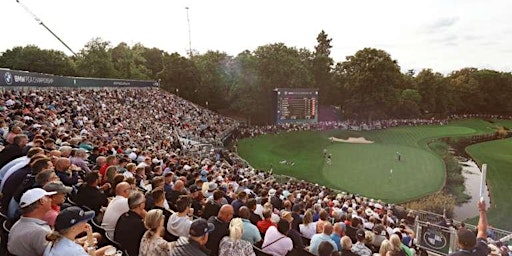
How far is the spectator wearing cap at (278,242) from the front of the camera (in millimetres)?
5844

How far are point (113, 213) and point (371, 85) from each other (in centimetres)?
6188

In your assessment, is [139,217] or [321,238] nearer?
[139,217]

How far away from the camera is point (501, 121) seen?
80.6m

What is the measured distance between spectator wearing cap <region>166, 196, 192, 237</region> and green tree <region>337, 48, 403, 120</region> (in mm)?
59703

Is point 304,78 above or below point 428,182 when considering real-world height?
above

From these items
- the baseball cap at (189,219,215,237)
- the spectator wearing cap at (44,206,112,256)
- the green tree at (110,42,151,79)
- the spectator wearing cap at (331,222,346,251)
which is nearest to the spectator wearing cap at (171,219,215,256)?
the baseball cap at (189,219,215,237)

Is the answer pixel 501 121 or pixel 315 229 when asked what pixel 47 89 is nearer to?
pixel 315 229

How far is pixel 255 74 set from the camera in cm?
5494

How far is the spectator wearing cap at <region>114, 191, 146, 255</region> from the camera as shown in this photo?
5102 mm

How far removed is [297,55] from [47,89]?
43.6 metres

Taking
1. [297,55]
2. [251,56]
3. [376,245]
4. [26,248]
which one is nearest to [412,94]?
[297,55]

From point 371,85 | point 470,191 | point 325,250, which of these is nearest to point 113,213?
point 325,250

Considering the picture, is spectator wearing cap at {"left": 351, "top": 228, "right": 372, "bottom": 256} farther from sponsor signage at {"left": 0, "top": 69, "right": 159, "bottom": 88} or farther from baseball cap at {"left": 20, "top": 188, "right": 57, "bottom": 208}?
sponsor signage at {"left": 0, "top": 69, "right": 159, "bottom": 88}

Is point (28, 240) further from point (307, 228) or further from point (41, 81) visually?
point (41, 81)
